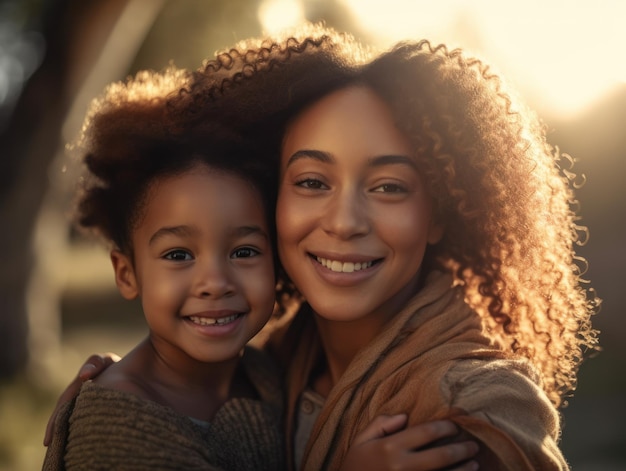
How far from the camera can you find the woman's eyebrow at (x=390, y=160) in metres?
2.85

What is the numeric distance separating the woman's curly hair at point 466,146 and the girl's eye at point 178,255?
0.52m

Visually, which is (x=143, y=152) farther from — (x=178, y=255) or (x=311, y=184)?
(x=311, y=184)

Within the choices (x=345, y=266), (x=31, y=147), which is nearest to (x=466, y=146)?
(x=345, y=266)

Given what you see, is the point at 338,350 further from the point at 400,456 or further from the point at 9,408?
the point at 9,408

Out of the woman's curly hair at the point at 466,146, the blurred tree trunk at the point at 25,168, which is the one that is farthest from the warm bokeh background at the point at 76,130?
the woman's curly hair at the point at 466,146

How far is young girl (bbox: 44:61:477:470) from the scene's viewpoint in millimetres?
2846

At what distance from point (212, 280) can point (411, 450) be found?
3.12ft

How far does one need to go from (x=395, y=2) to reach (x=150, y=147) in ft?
9.88

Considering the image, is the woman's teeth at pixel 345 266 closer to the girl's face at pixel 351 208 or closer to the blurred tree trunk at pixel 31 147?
the girl's face at pixel 351 208

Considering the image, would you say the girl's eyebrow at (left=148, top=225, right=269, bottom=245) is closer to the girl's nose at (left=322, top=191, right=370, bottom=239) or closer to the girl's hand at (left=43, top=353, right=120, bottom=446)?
the girl's nose at (left=322, top=191, right=370, bottom=239)

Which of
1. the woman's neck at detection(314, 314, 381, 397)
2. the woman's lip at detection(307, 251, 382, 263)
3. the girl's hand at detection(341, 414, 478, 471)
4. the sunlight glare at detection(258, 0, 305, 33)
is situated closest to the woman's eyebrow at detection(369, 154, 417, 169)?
the woman's lip at detection(307, 251, 382, 263)

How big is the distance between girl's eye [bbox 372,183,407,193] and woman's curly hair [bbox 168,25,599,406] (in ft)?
0.35

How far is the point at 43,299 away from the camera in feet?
26.9

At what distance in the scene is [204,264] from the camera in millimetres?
2924
